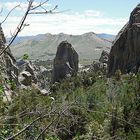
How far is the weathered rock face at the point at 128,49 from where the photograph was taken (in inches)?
4318

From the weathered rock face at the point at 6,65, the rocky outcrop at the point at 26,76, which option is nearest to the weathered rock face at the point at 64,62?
the rocky outcrop at the point at 26,76

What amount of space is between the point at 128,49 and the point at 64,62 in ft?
114

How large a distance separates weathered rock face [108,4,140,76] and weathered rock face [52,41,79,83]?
1019 inches

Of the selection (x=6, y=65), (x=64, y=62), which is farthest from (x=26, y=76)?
(x=6, y=65)

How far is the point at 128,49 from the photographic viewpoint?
113812mm

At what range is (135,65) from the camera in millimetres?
107375

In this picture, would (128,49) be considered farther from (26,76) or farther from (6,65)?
(6,65)

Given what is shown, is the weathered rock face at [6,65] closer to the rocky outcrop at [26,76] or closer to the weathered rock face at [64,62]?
the rocky outcrop at [26,76]

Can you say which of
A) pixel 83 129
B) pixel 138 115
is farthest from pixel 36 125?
pixel 138 115

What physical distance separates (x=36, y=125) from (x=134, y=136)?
33500mm

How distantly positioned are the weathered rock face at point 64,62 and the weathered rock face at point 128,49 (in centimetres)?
2588

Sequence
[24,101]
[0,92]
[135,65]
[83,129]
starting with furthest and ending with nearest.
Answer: [135,65]
[24,101]
[83,129]
[0,92]

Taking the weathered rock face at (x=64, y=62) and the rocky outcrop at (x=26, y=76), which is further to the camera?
the weathered rock face at (x=64, y=62)

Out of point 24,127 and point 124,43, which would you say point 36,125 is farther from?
point 124,43
